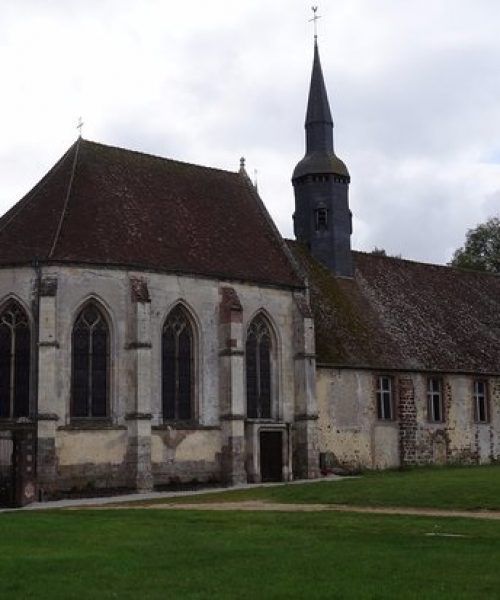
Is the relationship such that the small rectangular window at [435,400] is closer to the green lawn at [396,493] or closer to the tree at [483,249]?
the green lawn at [396,493]

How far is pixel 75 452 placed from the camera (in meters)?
30.3

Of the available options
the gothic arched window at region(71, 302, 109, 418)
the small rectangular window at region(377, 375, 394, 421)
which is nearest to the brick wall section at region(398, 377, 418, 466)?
the small rectangular window at region(377, 375, 394, 421)

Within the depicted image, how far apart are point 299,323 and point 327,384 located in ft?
9.83

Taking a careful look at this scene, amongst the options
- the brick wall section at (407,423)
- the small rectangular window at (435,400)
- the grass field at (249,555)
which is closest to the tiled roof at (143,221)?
the brick wall section at (407,423)

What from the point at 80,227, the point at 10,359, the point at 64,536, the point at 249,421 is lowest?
the point at 64,536

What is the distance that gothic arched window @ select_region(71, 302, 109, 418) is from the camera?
102 ft

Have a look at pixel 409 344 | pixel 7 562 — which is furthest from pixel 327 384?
pixel 7 562

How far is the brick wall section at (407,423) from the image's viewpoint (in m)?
38.8

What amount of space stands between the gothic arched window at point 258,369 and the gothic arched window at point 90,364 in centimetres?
601

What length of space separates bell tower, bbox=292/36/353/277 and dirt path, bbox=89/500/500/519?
19.6 meters

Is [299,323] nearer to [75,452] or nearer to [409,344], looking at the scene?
[409,344]

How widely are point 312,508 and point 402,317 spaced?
69.2 ft

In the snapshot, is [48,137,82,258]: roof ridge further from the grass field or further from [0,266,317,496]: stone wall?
the grass field

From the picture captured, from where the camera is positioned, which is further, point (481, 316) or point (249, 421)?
point (481, 316)
